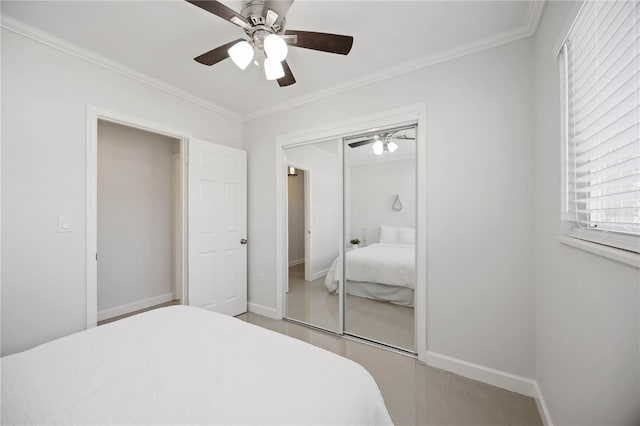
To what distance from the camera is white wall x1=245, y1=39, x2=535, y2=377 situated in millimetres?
1851

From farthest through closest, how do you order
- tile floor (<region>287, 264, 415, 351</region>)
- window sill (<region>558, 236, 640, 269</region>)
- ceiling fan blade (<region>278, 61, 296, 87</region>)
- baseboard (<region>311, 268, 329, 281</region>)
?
baseboard (<region>311, 268, 329, 281</region>)
tile floor (<region>287, 264, 415, 351</region>)
ceiling fan blade (<region>278, 61, 296, 87</region>)
window sill (<region>558, 236, 640, 269</region>)

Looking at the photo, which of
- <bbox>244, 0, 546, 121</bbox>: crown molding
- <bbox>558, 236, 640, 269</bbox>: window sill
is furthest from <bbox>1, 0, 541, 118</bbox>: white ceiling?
<bbox>558, 236, 640, 269</bbox>: window sill

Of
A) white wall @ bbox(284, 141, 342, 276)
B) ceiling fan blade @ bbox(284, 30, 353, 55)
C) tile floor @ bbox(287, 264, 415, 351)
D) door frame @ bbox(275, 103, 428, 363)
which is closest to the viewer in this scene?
ceiling fan blade @ bbox(284, 30, 353, 55)

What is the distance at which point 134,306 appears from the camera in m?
3.35

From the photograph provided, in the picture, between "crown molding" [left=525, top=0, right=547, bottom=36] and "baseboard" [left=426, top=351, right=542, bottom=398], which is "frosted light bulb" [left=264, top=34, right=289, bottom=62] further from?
"baseboard" [left=426, top=351, right=542, bottom=398]

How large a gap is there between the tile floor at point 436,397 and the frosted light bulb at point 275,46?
2256 mm

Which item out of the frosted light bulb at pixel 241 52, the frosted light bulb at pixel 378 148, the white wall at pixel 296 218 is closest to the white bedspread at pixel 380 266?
the white wall at pixel 296 218

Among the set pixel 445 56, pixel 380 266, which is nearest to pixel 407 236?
pixel 380 266

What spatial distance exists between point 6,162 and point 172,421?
7.05 feet

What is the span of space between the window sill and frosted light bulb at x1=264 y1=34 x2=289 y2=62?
1599mm

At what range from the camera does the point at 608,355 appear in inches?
34.3

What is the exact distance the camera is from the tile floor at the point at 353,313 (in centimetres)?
247

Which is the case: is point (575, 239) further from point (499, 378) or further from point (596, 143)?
point (499, 378)

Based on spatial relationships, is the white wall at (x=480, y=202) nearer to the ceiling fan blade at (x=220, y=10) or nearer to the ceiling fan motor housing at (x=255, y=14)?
the ceiling fan motor housing at (x=255, y=14)
